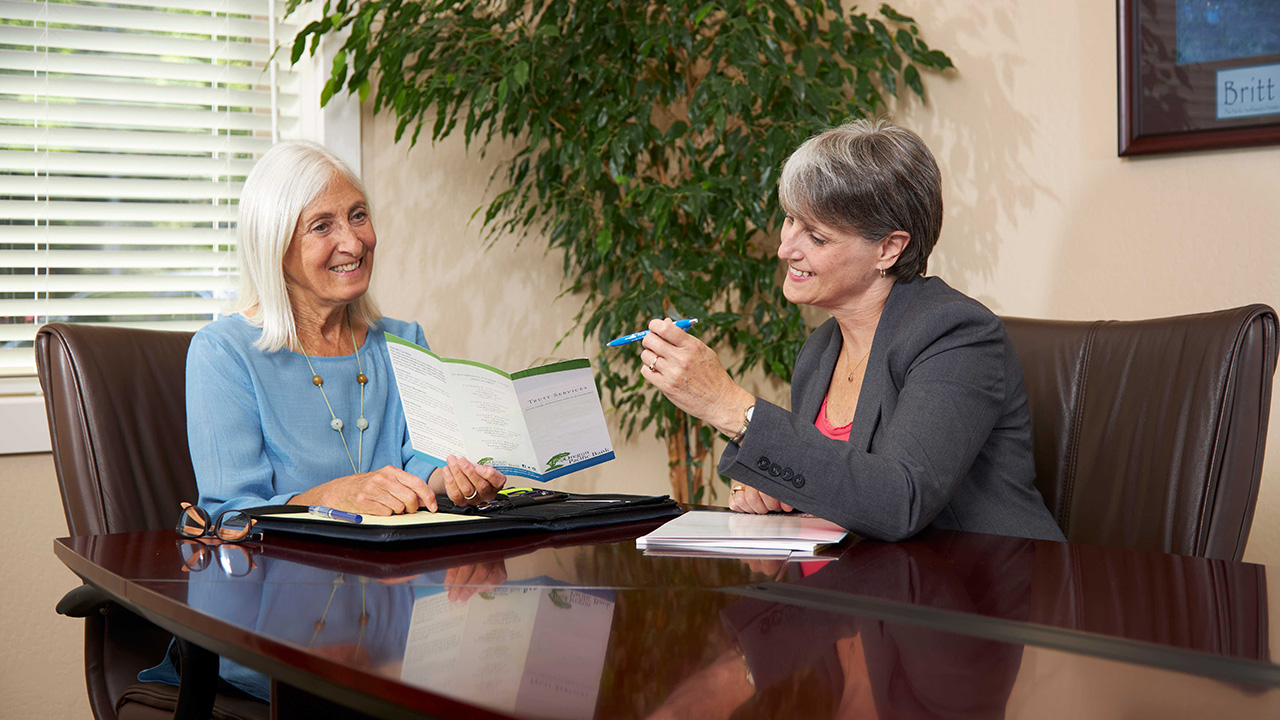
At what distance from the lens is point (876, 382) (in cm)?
147

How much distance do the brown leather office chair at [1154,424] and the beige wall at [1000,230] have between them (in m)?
0.74

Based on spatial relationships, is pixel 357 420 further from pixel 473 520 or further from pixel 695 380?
pixel 695 380

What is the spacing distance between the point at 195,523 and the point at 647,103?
60.9 inches

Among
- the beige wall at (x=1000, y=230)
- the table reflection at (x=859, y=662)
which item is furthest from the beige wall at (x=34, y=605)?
the table reflection at (x=859, y=662)

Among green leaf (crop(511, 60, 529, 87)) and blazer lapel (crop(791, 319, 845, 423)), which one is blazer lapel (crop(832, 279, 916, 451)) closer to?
blazer lapel (crop(791, 319, 845, 423))

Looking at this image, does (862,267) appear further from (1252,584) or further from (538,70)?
(538,70)

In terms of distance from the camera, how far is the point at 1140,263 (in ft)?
7.45

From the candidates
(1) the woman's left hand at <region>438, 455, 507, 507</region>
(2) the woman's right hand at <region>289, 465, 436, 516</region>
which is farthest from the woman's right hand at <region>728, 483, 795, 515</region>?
(2) the woman's right hand at <region>289, 465, 436, 516</region>

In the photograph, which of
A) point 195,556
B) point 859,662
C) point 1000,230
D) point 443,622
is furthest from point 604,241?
point 859,662

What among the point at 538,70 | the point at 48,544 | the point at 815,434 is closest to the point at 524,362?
the point at 538,70

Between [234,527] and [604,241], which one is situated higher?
[604,241]

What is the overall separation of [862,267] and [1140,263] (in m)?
1.00

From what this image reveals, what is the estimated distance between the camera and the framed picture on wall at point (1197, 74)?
6.73 feet

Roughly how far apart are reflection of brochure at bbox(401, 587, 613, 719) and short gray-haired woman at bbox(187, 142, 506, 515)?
1.71 feet
